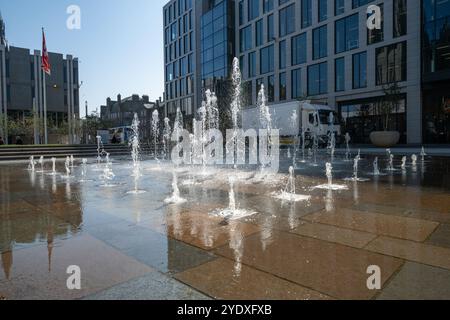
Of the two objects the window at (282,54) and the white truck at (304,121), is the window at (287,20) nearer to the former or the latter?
the window at (282,54)

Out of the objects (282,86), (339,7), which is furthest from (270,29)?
(339,7)

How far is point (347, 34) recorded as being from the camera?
112 feet

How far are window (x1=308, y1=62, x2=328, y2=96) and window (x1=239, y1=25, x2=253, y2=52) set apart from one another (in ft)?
39.2

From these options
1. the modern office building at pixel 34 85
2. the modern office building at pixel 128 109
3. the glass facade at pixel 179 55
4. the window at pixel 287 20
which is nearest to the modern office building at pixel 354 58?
the window at pixel 287 20

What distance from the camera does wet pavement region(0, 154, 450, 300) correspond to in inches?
119

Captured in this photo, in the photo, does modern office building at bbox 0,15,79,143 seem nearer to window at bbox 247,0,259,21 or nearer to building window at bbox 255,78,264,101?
building window at bbox 255,78,264,101

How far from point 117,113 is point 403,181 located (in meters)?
113

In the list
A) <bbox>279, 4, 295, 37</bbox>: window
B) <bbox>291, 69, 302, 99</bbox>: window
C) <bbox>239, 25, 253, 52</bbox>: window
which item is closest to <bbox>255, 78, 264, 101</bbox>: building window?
<bbox>239, 25, 253, 52</bbox>: window

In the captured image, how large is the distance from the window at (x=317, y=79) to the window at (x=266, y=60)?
6391 millimetres

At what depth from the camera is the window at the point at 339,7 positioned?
112ft

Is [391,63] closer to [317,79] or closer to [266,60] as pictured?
[317,79]

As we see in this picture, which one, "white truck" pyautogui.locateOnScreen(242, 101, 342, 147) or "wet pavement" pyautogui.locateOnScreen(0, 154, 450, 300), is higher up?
"white truck" pyautogui.locateOnScreen(242, 101, 342, 147)
